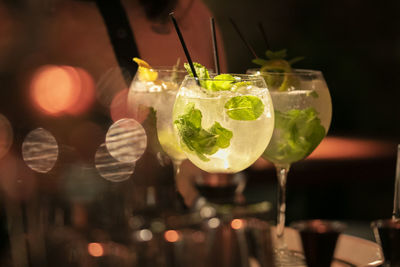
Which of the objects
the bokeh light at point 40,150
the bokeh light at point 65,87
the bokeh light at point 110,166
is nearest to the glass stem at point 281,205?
the bokeh light at point 110,166

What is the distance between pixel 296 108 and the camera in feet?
4.46

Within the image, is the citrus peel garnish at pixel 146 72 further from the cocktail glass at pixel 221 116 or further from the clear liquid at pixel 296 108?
the clear liquid at pixel 296 108

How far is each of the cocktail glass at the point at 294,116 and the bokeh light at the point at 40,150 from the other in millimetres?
1593

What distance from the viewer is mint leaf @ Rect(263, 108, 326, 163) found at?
136 cm

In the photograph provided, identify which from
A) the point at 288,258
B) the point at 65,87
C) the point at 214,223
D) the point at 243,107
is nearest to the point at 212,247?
the point at 214,223

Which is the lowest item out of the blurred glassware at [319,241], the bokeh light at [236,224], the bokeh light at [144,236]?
the blurred glassware at [319,241]

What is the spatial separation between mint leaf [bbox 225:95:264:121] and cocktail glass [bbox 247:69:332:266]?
204mm

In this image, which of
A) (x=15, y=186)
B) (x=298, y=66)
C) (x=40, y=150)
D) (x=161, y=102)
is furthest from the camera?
(x=298, y=66)

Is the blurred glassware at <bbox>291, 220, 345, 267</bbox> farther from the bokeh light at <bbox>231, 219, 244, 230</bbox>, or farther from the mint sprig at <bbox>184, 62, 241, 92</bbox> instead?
the mint sprig at <bbox>184, 62, 241, 92</bbox>

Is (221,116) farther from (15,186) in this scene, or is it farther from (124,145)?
(124,145)

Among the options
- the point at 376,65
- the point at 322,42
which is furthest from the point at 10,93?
the point at 376,65

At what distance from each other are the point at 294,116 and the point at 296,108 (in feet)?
0.07

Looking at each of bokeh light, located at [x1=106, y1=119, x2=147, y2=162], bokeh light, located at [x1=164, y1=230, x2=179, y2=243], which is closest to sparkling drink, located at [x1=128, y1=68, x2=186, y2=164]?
bokeh light, located at [x1=164, y1=230, x2=179, y2=243]

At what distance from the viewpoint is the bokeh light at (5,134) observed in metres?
3.48
